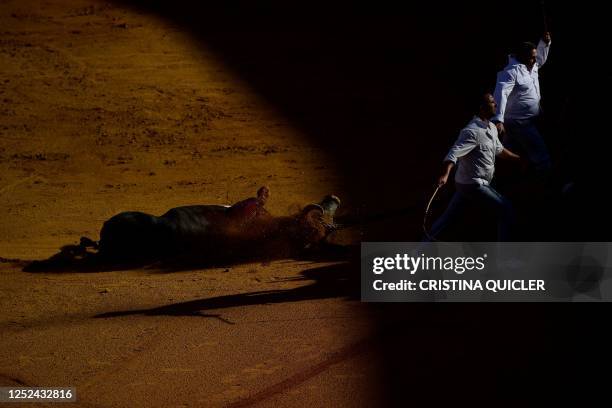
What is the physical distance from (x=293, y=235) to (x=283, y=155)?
3.98 metres

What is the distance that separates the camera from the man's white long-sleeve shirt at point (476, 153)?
8242 mm

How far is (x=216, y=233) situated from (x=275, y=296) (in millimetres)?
1752

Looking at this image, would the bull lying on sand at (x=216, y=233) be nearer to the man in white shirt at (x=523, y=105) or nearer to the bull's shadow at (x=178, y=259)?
the bull's shadow at (x=178, y=259)

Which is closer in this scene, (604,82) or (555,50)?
(604,82)

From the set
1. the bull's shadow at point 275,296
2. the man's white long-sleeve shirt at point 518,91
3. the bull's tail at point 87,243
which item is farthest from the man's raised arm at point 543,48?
the bull's tail at point 87,243

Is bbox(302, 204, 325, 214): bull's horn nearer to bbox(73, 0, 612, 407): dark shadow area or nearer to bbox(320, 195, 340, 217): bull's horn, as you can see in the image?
bbox(320, 195, 340, 217): bull's horn

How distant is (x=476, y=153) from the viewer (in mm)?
8328

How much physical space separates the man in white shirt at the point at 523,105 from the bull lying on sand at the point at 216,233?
2.36 metres

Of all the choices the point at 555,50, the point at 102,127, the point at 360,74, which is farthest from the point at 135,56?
the point at 555,50

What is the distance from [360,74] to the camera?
17.0m

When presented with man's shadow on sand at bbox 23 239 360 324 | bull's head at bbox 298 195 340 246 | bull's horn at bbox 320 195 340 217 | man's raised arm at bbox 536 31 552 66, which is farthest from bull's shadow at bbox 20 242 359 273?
man's raised arm at bbox 536 31 552 66

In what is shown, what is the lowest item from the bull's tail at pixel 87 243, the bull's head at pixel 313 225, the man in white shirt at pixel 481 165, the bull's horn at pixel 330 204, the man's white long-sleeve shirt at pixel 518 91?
the bull's tail at pixel 87 243

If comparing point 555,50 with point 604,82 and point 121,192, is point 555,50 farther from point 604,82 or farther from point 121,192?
point 121,192

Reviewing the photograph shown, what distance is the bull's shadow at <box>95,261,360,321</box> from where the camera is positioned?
8336 mm
